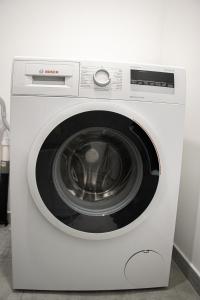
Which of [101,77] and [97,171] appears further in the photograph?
[97,171]

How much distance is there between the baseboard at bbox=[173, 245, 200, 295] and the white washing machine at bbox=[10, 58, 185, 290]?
6.2 inches

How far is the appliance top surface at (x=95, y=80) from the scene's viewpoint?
2.65ft

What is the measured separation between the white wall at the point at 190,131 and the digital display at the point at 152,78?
27cm

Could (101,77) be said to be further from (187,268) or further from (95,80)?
(187,268)

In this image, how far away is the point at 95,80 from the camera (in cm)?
82

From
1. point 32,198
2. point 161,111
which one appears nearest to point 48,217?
point 32,198

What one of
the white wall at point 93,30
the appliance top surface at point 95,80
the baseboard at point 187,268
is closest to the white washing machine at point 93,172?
the appliance top surface at point 95,80

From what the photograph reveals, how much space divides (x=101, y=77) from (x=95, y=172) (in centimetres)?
38

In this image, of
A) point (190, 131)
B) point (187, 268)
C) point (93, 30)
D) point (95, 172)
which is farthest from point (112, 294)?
point (93, 30)

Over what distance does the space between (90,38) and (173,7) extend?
51cm

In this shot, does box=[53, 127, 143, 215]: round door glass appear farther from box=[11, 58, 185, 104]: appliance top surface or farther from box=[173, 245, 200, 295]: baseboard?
box=[173, 245, 200, 295]: baseboard

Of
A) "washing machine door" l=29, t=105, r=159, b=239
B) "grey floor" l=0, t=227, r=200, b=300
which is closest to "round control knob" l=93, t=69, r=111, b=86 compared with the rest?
"washing machine door" l=29, t=105, r=159, b=239

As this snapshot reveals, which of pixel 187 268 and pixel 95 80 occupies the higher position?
pixel 95 80

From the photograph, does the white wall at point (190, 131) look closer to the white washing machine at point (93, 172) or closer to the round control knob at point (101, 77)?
the white washing machine at point (93, 172)
